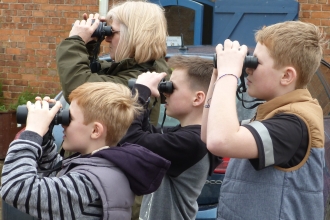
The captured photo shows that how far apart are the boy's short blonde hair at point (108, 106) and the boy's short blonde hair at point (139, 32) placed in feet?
1.94

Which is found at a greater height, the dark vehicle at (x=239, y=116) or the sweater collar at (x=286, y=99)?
the sweater collar at (x=286, y=99)

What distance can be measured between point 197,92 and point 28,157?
36.9 inches

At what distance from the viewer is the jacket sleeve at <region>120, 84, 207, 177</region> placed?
252 centimetres

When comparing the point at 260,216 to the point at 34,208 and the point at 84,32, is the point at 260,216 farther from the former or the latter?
the point at 84,32

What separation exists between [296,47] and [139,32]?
95 cm

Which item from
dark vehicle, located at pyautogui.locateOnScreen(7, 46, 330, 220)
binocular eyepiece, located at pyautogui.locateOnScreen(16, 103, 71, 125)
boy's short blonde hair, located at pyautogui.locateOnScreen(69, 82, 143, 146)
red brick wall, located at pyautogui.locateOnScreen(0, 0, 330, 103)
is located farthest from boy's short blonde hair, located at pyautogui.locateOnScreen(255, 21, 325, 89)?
red brick wall, located at pyautogui.locateOnScreen(0, 0, 330, 103)

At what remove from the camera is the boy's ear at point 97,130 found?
2201 millimetres

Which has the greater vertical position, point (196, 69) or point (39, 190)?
point (196, 69)

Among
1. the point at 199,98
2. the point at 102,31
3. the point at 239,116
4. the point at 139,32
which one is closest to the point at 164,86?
the point at 199,98

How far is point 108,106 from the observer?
2209mm

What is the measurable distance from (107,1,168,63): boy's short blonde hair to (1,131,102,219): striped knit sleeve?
95 cm

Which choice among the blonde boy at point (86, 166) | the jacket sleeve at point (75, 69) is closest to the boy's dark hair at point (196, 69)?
the jacket sleeve at point (75, 69)

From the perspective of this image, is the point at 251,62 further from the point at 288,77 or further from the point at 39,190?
the point at 39,190

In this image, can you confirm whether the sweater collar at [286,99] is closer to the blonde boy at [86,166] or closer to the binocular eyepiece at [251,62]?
the binocular eyepiece at [251,62]
